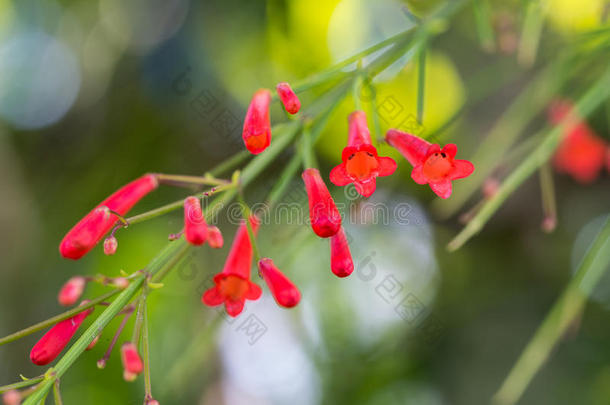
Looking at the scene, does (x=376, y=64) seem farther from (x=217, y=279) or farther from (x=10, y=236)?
(x=10, y=236)

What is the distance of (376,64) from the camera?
99 centimetres

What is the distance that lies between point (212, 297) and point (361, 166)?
1.06ft

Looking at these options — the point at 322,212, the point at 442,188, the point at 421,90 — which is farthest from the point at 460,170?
the point at 322,212

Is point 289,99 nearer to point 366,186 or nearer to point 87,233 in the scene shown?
point 366,186

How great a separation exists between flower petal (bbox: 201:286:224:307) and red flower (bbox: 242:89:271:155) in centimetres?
24

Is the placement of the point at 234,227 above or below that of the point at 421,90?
below

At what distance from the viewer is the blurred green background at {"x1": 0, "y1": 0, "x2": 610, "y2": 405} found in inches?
96.8

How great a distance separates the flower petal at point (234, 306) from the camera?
0.86 m

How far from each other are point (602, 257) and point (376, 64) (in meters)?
0.56

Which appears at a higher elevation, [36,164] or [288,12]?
[36,164]

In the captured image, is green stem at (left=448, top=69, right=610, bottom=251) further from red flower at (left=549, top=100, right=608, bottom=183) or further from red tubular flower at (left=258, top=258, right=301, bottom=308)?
red flower at (left=549, top=100, right=608, bottom=183)

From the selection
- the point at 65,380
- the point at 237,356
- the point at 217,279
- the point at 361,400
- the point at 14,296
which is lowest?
the point at 361,400

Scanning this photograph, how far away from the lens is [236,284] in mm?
943

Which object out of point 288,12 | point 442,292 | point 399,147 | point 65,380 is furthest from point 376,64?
point 65,380
